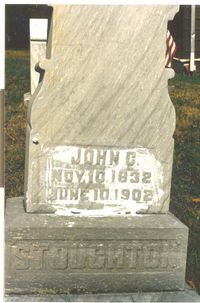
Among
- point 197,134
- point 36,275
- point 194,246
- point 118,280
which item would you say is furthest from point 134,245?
point 197,134

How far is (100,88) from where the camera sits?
3.55 metres

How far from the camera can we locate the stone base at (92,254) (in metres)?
3.50

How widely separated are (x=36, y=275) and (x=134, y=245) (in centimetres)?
59

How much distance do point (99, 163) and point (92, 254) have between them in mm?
529

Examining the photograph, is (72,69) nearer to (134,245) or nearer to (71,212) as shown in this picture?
(71,212)

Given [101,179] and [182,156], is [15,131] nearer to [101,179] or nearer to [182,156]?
[182,156]

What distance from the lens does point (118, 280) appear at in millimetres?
3586

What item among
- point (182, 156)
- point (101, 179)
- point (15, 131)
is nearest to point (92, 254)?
point (101, 179)

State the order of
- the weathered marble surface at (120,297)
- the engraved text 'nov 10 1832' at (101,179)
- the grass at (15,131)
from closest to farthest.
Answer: the weathered marble surface at (120,297), the engraved text 'nov 10 1832' at (101,179), the grass at (15,131)

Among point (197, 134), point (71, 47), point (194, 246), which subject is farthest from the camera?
point (197, 134)

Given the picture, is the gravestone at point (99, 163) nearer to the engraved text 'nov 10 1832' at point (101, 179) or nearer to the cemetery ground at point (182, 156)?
the engraved text 'nov 10 1832' at point (101, 179)

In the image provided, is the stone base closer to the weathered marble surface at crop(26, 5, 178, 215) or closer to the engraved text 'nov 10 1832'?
the engraved text 'nov 10 1832'

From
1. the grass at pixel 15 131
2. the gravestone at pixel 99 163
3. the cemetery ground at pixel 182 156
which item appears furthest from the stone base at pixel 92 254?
the grass at pixel 15 131

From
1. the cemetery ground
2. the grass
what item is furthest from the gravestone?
the grass
